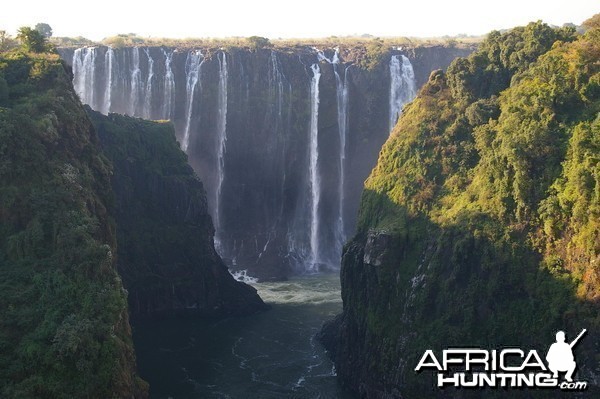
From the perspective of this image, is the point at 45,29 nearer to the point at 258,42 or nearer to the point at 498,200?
the point at 258,42

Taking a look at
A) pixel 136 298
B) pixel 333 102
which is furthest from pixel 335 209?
pixel 136 298

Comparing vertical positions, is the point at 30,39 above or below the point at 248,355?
above

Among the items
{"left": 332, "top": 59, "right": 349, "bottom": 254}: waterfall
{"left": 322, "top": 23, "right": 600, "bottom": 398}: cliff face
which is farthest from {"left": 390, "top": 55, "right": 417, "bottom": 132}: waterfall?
{"left": 322, "top": 23, "right": 600, "bottom": 398}: cliff face

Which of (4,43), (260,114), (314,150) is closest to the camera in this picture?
(4,43)

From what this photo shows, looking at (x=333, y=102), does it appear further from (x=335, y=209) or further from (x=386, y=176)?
(x=386, y=176)

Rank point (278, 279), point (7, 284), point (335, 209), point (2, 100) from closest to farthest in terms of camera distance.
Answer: point (7, 284)
point (2, 100)
point (278, 279)
point (335, 209)

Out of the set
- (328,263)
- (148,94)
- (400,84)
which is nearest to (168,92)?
(148,94)
